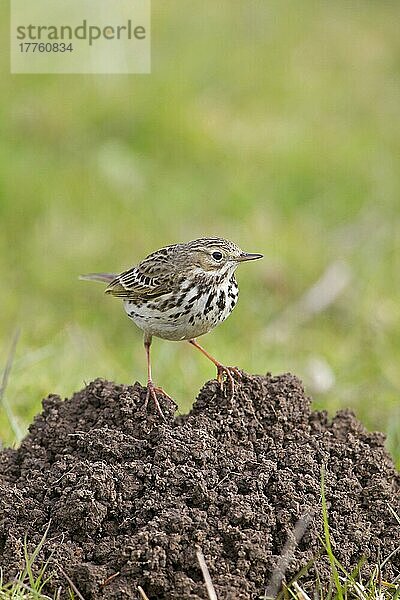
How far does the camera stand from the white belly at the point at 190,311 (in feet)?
16.1

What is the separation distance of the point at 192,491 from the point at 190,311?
3.05 ft

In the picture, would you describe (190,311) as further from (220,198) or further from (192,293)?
(220,198)

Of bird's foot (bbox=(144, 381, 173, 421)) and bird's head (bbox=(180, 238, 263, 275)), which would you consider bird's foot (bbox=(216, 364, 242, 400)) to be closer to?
bird's foot (bbox=(144, 381, 173, 421))

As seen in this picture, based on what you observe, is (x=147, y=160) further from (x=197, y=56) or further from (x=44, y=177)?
(x=197, y=56)

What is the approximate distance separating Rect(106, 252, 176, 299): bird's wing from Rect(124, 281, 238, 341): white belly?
0.06 metres

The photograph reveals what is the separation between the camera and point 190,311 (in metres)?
4.91

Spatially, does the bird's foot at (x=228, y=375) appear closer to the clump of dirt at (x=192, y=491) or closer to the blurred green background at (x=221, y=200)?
the clump of dirt at (x=192, y=491)

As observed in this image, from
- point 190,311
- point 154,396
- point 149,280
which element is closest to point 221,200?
point 149,280

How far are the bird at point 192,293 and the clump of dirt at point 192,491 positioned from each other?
0.23 metres

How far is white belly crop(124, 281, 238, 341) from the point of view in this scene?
16.1ft

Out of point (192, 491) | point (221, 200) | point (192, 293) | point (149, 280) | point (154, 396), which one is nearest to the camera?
point (192, 491)

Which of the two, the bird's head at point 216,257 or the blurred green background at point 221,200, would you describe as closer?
the bird's head at point 216,257

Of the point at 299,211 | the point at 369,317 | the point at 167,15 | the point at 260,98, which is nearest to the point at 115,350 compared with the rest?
the point at 369,317

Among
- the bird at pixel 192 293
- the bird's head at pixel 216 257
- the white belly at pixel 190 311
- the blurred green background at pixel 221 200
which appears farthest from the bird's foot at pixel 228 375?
the blurred green background at pixel 221 200
